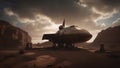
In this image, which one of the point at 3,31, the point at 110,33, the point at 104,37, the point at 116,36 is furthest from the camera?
the point at 104,37

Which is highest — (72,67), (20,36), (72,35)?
(20,36)

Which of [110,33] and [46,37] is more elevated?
[110,33]

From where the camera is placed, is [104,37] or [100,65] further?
[104,37]

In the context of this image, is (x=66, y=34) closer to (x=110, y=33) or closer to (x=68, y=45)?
(x=68, y=45)

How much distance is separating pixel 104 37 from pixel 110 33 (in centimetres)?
718

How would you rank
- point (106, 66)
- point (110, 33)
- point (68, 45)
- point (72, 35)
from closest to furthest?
point (106, 66)
point (72, 35)
point (68, 45)
point (110, 33)

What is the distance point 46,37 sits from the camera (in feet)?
79.6

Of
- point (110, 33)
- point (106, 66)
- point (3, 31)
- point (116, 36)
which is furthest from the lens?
point (110, 33)

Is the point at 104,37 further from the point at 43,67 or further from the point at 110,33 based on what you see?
the point at 43,67

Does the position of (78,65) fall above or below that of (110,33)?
below

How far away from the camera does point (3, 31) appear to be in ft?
235

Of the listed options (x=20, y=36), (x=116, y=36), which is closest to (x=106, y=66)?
(x=116, y=36)

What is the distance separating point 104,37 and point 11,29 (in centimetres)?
6545

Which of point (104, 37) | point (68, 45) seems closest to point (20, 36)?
point (104, 37)
